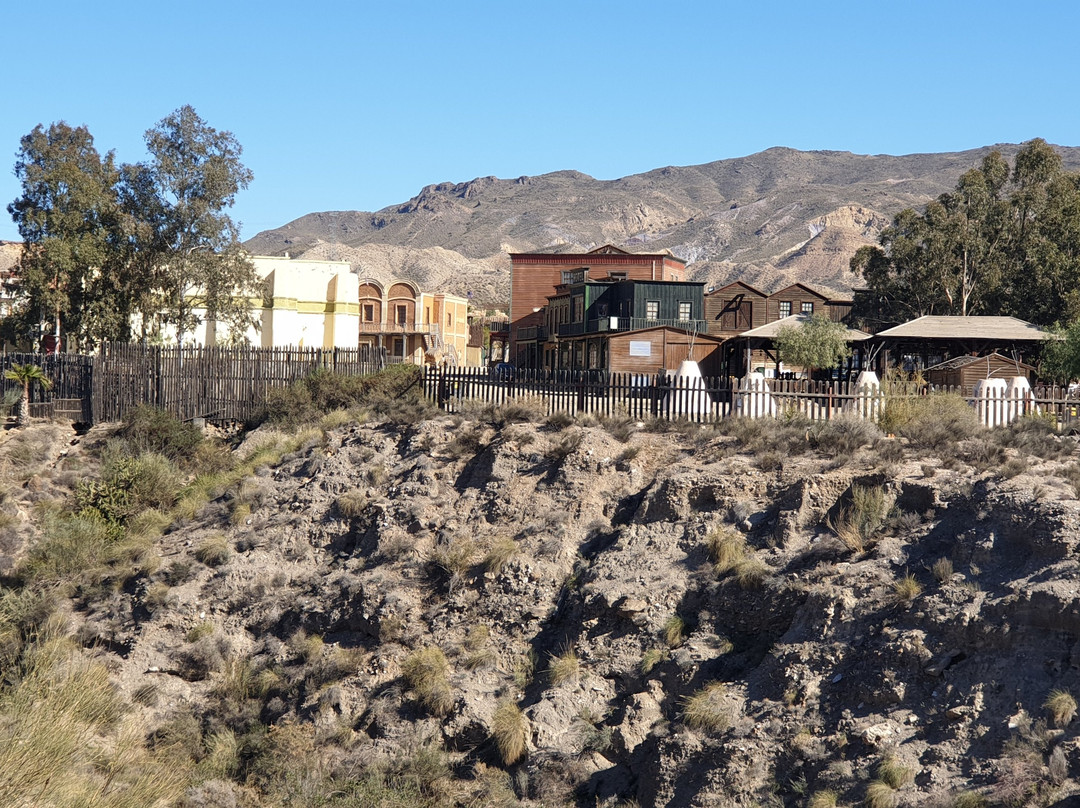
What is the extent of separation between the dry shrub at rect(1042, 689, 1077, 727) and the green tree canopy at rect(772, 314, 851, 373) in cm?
3111

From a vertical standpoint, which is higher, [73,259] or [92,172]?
[92,172]

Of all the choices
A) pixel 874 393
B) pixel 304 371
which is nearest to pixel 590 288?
pixel 304 371

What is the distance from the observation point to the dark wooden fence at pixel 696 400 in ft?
66.9

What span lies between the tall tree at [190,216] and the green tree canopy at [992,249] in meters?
36.0

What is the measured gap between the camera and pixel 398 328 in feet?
223

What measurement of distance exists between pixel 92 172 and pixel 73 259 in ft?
13.3

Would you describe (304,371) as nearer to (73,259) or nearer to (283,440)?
(283,440)

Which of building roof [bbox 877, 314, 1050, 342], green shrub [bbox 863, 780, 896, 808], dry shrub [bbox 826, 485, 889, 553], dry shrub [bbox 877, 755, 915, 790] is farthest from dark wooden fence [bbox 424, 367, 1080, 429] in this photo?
building roof [bbox 877, 314, 1050, 342]

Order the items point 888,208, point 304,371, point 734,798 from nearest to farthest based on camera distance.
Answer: point 734,798 < point 304,371 < point 888,208

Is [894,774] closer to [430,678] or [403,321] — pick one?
[430,678]

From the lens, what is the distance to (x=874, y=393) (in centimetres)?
2081

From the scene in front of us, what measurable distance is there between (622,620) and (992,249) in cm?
4553

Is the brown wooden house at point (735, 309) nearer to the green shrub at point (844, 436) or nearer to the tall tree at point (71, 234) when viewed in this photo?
the tall tree at point (71, 234)

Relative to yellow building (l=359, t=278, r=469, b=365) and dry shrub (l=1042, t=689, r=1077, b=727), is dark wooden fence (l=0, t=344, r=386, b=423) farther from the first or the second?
yellow building (l=359, t=278, r=469, b=365)
